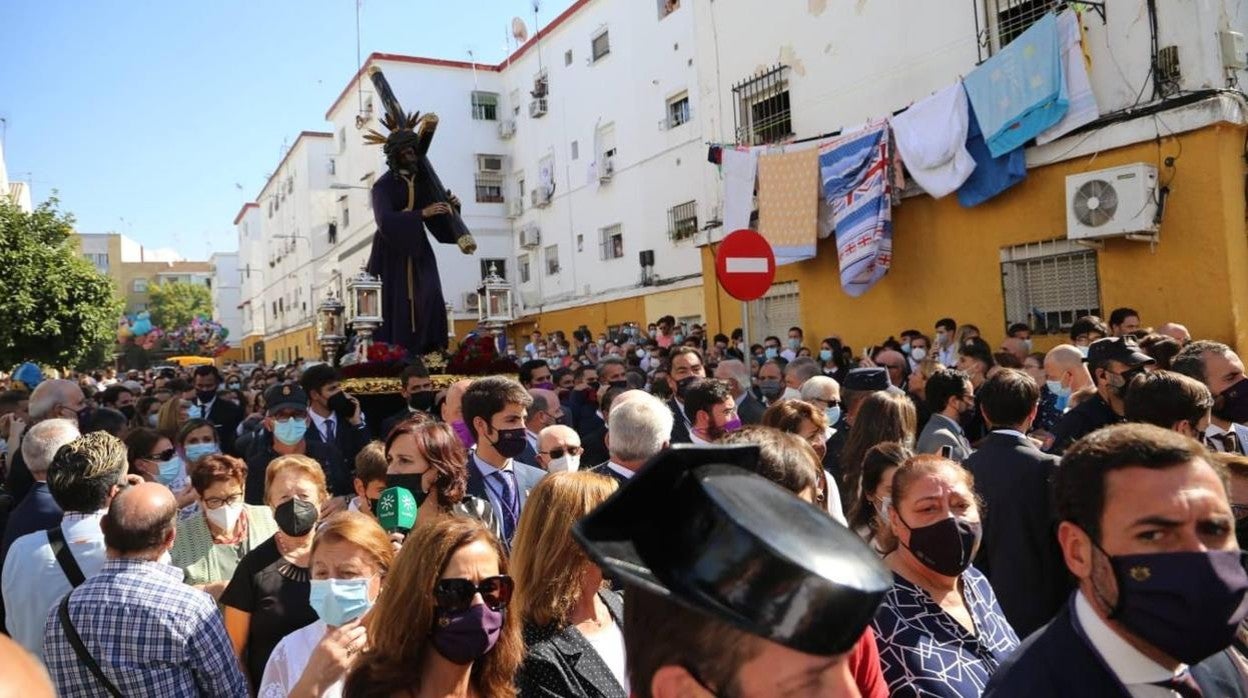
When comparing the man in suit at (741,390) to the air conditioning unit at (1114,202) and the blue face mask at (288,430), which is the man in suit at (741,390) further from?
the air conditioning unit at (1114,202)

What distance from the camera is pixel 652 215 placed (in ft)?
74.8

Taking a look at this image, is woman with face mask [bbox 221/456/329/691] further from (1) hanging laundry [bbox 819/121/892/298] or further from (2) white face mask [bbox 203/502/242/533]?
(1) hanging laundry [bbox 819/121/892/298]

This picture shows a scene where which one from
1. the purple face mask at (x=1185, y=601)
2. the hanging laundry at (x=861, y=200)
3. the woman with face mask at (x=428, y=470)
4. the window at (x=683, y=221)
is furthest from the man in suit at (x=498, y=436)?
the window at (x=683, y=221)

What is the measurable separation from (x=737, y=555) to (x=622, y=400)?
334 cm

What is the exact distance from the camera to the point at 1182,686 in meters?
2.03

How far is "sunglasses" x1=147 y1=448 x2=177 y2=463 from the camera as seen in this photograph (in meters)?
5.52

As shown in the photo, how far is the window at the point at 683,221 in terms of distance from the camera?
21.2 m

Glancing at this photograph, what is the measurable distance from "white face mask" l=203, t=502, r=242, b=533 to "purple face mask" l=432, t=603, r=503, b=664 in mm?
2326

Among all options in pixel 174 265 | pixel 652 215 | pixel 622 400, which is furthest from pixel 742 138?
pixel 174 265

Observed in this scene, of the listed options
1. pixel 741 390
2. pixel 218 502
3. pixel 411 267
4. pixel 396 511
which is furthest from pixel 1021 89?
pixel 218 502

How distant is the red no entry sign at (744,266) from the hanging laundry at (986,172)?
5.46 meters

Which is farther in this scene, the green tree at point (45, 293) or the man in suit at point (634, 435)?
the green tree at point (45, 293)

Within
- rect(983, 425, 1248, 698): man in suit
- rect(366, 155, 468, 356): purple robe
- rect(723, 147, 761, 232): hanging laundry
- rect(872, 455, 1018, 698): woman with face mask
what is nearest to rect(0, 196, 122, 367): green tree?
rect(366, 155, 468, 356): purple robe

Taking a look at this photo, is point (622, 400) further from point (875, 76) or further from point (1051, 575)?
point (875, 76)
